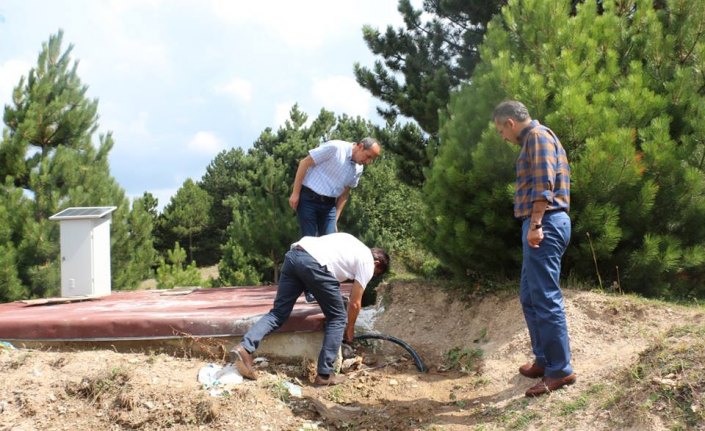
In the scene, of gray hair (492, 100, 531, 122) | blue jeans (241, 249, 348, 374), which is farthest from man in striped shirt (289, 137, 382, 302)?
gray hair (492, 100, 531, 122)

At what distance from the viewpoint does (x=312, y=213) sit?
5348mm

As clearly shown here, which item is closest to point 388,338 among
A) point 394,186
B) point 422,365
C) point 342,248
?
point 422,365

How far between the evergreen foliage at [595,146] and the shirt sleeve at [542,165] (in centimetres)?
132

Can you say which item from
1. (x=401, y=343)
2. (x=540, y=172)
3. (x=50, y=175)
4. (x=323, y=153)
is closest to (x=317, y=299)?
(x=401, y=343)

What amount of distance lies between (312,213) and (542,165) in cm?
227

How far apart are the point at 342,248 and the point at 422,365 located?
3.85 feet

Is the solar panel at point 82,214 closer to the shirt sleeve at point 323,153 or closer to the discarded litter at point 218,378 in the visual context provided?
the shirt sleeve at point 323,153

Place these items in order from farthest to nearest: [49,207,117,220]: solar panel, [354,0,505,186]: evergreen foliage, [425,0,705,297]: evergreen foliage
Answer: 1. [354,0,505,186]: evergreen foliage
2. [49,207,117,220]: solar panel
3. [425,0,705,297]: evergreen foliage

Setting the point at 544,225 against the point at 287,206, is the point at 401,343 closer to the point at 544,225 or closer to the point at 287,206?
the point at 544,225

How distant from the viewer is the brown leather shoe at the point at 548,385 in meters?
3.80

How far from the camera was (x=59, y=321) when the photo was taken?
16.2 feet

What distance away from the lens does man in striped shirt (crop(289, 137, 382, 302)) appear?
5238 millimetres

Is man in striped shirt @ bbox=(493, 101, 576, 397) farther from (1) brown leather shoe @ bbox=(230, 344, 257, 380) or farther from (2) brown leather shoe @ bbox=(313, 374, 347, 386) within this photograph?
(1) brown leather shoe @ bbox=(230, 344, 257, 380)

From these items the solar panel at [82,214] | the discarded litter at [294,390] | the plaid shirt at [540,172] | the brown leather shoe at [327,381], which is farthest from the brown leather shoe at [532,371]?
the solar panel at [82,214]
